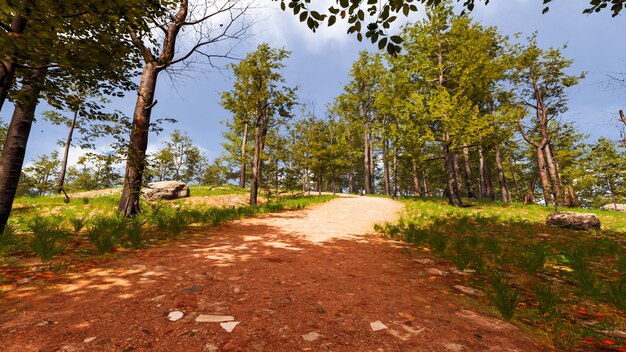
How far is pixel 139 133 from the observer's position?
22.4 feet

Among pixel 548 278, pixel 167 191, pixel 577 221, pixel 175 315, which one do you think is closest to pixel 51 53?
pixel 175 315

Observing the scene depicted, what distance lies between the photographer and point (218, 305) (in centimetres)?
231

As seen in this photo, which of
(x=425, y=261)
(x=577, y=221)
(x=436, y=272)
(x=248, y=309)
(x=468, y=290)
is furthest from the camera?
(x=577, y=221)

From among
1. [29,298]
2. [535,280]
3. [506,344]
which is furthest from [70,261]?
[535,280]

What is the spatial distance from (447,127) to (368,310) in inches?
525

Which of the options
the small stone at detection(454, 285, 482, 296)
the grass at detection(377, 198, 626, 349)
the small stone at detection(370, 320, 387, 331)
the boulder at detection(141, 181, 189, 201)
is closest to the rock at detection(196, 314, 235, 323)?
the small stone at detection(370, 320, 387, 331)

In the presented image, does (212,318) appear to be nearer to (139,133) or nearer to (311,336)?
(311,336)

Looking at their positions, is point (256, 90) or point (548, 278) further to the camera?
point (256, 90)

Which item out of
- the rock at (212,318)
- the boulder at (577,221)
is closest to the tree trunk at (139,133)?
the rock at (212,318)

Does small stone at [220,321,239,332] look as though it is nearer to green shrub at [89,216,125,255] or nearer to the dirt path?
the dirt path

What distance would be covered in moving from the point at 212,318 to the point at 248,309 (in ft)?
1.05

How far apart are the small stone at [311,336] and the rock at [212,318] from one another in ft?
2.09

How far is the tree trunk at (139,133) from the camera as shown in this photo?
21.5 ft

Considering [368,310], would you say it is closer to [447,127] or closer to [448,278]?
[448,278]
